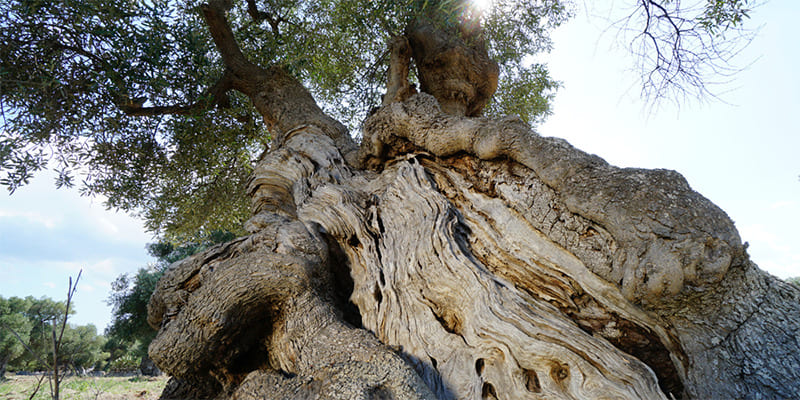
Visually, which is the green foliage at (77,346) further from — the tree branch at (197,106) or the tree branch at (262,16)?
the tree branch at (262,16)

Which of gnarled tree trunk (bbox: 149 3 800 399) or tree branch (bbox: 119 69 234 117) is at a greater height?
tree branch (bbox: 119 69 234 117)

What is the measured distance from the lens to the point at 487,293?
307 centimetres

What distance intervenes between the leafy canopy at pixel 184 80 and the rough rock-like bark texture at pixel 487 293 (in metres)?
1.96

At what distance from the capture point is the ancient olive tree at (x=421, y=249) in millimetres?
2596

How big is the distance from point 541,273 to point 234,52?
606 cm

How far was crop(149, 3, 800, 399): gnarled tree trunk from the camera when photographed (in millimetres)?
2557

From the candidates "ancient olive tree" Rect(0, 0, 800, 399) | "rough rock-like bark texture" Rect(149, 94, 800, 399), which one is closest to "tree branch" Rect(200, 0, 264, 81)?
"ancient olive tree" Rect(0, 0, 800, 399)

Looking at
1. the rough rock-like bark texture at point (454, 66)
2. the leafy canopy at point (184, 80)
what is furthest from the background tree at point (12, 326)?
the rough rock-like bark texture at point (454, 66)

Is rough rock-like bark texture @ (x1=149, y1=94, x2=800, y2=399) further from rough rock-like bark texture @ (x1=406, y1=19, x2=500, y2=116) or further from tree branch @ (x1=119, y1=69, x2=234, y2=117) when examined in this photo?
tree branch @ (x1=119, y1=69, x2=234, y2=117)

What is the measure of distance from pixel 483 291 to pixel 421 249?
70cm

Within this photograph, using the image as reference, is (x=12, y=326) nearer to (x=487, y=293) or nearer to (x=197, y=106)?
(x=197, y=106)

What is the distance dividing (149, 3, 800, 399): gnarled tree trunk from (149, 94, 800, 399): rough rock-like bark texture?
0.01m

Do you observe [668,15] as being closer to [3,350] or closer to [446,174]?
[446,174]

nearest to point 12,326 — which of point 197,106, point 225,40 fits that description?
point 197,106
